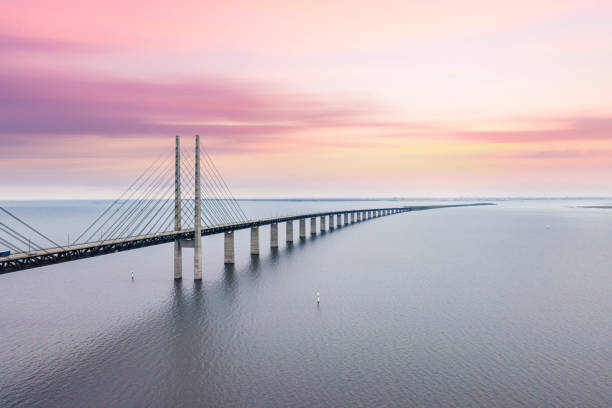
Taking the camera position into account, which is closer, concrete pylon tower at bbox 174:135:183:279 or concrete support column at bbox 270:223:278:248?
concrete pylon tower at bbox 174:135:183:279

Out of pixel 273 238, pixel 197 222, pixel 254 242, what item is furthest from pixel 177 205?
pixel 273 238

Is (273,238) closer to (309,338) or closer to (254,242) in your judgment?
(254,242)

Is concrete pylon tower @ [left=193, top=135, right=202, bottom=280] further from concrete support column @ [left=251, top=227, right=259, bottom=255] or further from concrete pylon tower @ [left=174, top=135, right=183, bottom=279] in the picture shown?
concrete support column @ [left=251, top=227, right=259, bottom=255]

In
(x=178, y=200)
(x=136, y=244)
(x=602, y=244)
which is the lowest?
(x=602, y=244)

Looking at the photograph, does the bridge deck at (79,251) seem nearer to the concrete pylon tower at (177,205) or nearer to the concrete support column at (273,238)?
the concrete pylon tower at (177,205)

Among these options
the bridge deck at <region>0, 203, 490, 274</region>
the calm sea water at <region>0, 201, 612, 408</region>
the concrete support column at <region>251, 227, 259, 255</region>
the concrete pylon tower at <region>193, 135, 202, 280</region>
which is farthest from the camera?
the concrete support column at <region>251, 227, 259, 255</region>

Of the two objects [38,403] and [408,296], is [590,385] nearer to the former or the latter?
[408,296]

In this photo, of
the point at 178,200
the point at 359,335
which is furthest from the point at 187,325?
the point at 178,200

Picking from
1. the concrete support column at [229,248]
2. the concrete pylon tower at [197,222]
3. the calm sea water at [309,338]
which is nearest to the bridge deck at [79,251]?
the concrete pylon tower at [197,222]

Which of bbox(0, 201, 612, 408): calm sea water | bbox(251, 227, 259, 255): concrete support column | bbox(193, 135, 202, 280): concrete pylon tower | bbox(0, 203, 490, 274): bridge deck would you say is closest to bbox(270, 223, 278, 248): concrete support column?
bbox(251, 227, 259, 255): concrete support column
